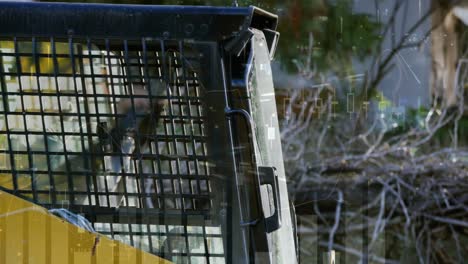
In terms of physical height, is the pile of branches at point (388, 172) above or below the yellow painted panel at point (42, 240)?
below

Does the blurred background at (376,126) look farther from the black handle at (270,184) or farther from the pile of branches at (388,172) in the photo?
the black handle at (270,184)

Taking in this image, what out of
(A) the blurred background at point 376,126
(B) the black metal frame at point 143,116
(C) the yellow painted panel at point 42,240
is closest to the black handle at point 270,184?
(B) the black metal frame at point 143,116

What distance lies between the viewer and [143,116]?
1.83 meters

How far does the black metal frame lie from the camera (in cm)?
181

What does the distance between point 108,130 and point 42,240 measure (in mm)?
264

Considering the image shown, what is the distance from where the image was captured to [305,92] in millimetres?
6207

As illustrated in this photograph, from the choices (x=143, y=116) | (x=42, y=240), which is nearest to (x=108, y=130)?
(x=143, y=116)

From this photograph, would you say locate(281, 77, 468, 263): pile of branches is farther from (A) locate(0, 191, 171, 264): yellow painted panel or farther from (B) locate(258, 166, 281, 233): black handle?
(A) locate(0, 191, 171, 264): yellow painted panel

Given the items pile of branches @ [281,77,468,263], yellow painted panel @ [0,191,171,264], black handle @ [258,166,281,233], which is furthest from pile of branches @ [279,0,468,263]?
yellow painted panel @ [0,191,171,264]

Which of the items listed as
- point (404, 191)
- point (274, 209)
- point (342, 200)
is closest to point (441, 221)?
point (404, 191)

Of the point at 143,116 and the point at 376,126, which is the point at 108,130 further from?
the point at 376,126

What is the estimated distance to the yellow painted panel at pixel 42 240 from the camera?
1789 millimetres

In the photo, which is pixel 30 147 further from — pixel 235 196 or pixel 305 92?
pixel 305 92

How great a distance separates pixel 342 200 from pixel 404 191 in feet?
1.50
